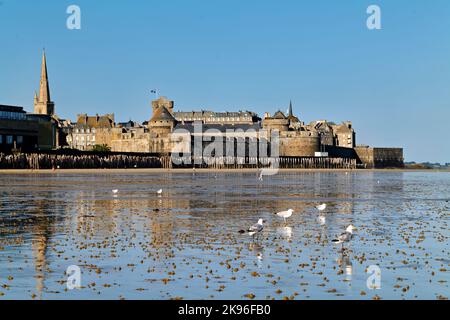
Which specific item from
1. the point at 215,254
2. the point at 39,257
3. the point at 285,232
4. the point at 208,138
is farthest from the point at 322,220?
the point at 208,138

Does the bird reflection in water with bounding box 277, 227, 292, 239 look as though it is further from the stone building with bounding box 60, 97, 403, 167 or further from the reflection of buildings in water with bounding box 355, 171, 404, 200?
the stone building with bounding box 60, 97, 403, 167

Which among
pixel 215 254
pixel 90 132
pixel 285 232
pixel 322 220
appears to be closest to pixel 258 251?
pixel 215 254

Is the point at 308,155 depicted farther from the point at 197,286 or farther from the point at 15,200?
the point at 197,286

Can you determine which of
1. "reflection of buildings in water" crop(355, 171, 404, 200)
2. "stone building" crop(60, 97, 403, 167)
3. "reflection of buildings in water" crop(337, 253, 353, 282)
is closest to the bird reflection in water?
"reflection of buildings in water" crop(337, 253, 353, 282)

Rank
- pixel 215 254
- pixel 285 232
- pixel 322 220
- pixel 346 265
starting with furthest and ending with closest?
pixel 322 220
pixel 285 232
pixel 215 254
pixel 346 265

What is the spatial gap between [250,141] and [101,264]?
14197 centimetres

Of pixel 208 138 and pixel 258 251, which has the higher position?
pixel 208 138

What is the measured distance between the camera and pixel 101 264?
17047 mm

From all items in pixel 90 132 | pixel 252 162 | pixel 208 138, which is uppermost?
pixel 90 132

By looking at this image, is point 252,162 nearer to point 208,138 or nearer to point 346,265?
point 208,138

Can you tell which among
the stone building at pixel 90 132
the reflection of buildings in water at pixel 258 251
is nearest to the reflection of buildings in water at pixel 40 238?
the reflection of buildings in water at pixel 258 251

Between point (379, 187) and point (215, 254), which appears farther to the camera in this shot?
point (379, 187)

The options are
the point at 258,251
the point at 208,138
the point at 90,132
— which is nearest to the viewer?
the point at 258,251
